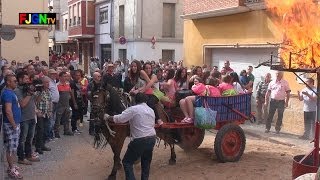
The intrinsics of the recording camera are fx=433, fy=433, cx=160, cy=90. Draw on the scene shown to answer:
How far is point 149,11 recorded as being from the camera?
93.4 feet

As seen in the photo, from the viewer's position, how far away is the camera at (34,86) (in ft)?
25.7

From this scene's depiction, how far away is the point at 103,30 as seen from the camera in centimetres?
3469

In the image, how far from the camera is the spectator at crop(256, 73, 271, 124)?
13249mm

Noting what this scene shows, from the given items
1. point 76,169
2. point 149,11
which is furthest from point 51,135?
point 149,11

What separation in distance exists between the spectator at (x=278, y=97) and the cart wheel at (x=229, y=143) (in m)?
3.89

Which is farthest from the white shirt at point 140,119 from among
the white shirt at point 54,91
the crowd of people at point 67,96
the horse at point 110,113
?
the white shirt at point 54,91

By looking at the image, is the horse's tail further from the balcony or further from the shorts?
the balcony

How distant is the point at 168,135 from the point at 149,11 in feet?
69.0

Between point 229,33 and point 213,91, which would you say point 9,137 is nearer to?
point 213,91

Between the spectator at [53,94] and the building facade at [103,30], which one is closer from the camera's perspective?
the spectator at [53,94]

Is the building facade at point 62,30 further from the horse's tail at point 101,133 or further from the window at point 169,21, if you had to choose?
the horse's tail at point 101,133

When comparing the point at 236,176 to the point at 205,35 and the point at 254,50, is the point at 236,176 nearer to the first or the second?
the point at 254,50

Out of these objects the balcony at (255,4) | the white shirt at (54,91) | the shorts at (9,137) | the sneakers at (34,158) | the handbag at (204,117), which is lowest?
the sneakers at (34,158)

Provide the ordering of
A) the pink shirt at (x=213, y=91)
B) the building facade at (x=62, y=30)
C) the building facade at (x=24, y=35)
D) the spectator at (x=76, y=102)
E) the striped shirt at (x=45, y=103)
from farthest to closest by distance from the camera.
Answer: the building facade at (x=62, y=30), the building facade at (x=24, y=35), the spectator at (x=76, y=102), the striped shirt at (x=45, y=103), the pink shirt at (x=213, y=91)
